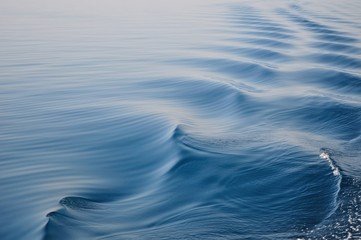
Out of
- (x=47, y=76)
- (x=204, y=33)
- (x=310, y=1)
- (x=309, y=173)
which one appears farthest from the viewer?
(x=310, y=1)

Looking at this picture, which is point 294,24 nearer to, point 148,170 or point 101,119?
point 101,119

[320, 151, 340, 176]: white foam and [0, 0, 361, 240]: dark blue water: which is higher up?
[0, 0, 361, 240]: dark blue water

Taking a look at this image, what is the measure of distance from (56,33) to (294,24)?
15.9 m

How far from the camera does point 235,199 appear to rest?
797 centimetres

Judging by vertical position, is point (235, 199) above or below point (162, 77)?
below

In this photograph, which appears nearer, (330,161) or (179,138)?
(330,161)

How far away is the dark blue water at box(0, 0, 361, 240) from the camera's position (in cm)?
724

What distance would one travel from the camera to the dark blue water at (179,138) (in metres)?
7.24

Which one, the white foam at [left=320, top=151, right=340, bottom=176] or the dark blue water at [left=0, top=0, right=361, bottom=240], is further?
the white foam at [left=320, top=151, right=340, bottom=176]

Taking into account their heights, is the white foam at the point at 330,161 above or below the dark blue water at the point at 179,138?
below

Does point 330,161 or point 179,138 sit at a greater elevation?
point 179,138

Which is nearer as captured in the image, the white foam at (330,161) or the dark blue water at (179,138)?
the dark blue water at (179,138)

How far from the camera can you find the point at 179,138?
10828 mm

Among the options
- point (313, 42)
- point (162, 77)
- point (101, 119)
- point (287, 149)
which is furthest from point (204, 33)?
point (287, 149)
